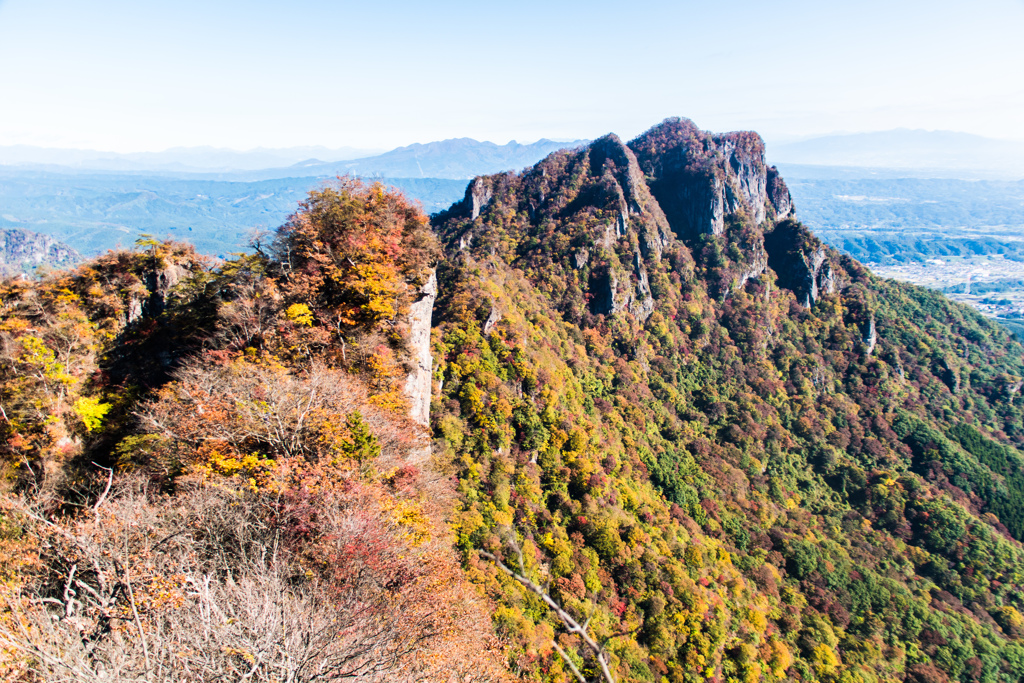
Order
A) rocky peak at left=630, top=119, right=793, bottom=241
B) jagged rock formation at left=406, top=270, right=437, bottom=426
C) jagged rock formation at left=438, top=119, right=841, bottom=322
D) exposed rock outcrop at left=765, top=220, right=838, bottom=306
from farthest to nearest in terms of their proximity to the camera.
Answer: rocky peak at left=630, top=119, right=793, bottom=241 < exposed rock outcrop at left=765, top=220, right=838, bottom=306 < jagged rock formation at left=438, top=119, right=841, bottom=322 < jagged rock formation at left=406, top=270, right=437, bottom=426

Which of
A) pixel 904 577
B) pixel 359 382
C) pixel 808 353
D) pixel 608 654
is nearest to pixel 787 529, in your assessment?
pixel 904 577

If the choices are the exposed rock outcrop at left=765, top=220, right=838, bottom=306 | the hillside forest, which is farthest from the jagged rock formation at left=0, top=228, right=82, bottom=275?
the exposed rock outcrop at left=765, top=220, right=838, bottom=306

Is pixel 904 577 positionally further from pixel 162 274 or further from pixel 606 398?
pixel 162 274

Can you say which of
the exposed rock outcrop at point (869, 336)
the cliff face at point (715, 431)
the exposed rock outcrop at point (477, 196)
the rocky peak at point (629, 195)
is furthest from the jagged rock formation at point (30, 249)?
the exposed rock outcrop at point (869, 336)

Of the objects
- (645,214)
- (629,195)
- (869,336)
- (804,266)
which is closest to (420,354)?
(645,214)

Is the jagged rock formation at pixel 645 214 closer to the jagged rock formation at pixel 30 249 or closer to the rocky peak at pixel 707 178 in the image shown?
the rocky peak at pixel 707 178

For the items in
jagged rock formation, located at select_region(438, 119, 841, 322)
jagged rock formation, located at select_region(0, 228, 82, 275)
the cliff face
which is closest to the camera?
the cliff face

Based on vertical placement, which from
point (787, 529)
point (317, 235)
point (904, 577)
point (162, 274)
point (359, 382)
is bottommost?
point (904, 577)

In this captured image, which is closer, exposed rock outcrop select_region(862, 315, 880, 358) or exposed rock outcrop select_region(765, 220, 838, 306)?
exposed rock outcrop select_region(862, 315, 880, 358)

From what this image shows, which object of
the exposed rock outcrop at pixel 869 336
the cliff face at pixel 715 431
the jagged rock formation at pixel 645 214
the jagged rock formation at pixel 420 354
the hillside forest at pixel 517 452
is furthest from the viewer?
the exposed rock outcrop at pixel 869 336

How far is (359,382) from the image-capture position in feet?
48.6

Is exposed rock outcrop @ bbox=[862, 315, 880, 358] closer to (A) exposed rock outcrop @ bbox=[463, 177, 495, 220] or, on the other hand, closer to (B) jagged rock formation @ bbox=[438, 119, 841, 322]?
(B) jagged rock formation @ bbox=[438, 119, 841, 322]

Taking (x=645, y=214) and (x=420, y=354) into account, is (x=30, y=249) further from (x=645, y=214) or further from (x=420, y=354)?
(x=420, y=354)

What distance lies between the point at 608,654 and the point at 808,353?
257ft
